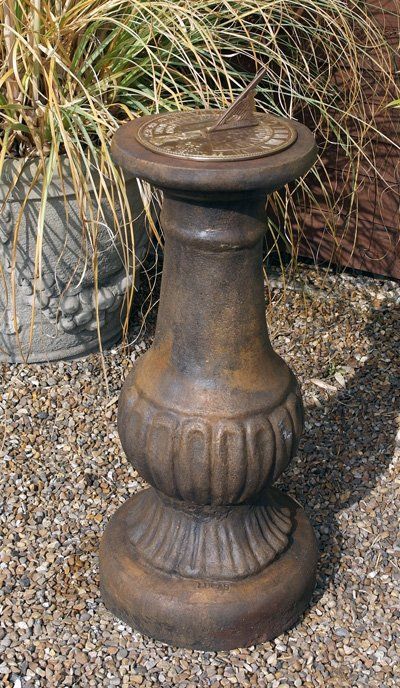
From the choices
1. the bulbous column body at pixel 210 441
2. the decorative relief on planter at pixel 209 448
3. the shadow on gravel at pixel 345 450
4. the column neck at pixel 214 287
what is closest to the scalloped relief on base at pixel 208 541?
the bulbous column body at pixel 210 441

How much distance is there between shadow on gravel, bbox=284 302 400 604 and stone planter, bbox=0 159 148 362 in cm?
76

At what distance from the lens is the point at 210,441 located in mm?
2160

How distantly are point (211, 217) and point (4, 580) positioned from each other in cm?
113

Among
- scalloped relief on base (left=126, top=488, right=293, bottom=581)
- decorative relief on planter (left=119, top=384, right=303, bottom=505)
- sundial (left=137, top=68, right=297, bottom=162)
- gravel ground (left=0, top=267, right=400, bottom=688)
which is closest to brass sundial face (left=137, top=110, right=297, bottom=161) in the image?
sundial (left=137, top=68, right=297, bottom=162)

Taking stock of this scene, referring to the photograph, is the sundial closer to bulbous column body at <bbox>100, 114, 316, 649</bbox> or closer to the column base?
bulbous column body at <bbox>100, 114, 316, 649</bbox>

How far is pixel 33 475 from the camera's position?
9.43 ft

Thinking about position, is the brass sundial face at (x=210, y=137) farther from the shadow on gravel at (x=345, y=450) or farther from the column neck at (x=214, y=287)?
the shadow on gravel at (x=345, y=450)

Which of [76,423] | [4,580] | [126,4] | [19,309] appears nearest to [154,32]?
[126,4]

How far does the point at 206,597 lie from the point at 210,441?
0.39 metres

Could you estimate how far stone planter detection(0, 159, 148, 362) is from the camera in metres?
2.95

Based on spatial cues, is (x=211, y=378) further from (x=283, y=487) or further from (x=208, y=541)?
(x=283, y=487)

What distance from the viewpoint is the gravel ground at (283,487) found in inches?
90.9

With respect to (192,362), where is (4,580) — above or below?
below

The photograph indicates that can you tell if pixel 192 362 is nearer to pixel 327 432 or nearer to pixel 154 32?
pixel 327 432
